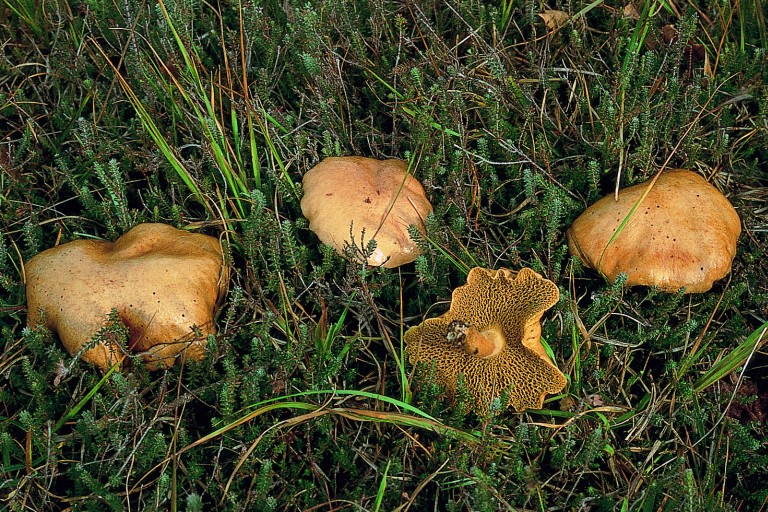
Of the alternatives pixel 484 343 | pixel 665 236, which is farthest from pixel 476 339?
pixel 665 236

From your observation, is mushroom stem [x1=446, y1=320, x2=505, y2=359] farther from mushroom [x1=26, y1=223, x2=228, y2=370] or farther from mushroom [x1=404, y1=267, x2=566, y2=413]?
mushroom [x1=26, y1=223, x2=228, y2=370]

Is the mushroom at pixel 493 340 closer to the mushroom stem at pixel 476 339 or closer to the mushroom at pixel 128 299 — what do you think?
the mushroom stem at pixel 476 339

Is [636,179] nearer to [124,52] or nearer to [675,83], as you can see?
[675,83]

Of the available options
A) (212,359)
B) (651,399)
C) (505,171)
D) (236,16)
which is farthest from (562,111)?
(212,359)

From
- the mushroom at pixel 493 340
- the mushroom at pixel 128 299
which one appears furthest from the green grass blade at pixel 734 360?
the mushroom at pixel 128 299

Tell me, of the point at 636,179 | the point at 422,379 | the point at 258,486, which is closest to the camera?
the point at 258,486

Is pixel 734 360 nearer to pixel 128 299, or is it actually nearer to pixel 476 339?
pixel 476 339

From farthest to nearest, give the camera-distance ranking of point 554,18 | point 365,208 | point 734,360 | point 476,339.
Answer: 1. point 554,18
2. point 365,208
3. point 734,360
4. point 476,339
